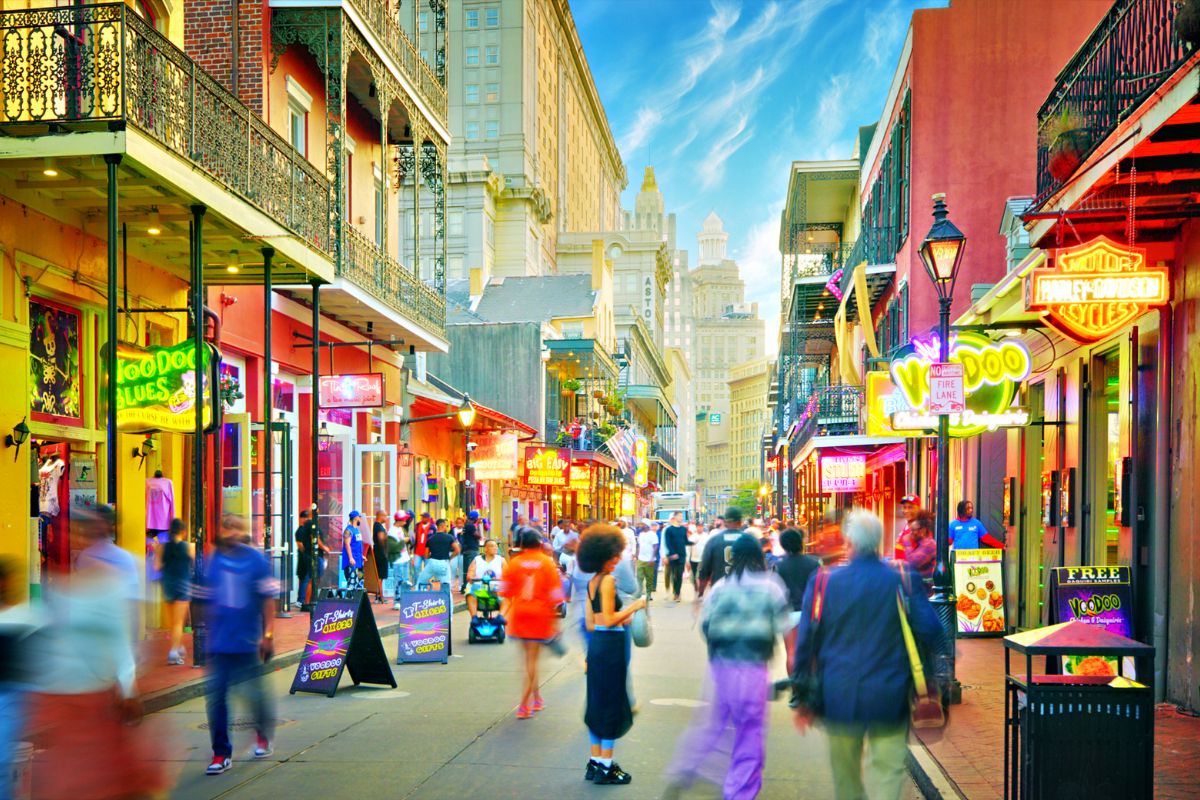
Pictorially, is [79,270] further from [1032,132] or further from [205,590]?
[1032,132]

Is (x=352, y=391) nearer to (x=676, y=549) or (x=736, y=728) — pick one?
(x=676, y=549)

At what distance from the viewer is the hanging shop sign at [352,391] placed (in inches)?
876

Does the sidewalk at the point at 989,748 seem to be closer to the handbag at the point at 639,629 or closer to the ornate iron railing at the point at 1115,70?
the handbag at the point at 639,629

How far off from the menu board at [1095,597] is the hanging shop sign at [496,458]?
23230 millimetres

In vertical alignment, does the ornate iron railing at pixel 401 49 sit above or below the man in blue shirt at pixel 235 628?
above

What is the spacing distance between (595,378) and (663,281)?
263ft

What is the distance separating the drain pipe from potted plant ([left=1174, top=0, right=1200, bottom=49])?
4436 millimetres

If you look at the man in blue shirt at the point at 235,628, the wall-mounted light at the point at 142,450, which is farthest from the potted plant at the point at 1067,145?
the wall-mounted light at the point at 142,450

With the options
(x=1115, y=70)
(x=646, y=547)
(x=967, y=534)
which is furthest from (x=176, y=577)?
(x=646, y=547)

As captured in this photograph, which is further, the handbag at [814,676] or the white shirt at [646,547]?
the white shirt at [646,547]

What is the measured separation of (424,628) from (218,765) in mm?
6511

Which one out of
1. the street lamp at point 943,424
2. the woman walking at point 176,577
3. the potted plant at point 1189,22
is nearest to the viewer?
the potted plant at point 1189,22

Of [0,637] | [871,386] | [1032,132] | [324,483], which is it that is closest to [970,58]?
[1032,132]

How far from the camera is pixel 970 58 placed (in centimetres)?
2547
